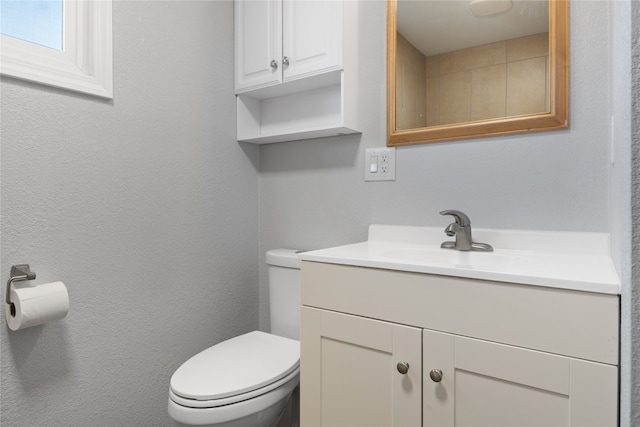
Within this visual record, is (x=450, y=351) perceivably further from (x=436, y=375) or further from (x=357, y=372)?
(x=357, y=372)

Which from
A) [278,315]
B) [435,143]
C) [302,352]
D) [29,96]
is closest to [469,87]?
[435,143]

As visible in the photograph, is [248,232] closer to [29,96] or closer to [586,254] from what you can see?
[29,96]

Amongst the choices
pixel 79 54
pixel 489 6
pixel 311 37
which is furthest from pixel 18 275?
pixel 489 6

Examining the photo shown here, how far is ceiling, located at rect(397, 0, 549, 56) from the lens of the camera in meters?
1.20

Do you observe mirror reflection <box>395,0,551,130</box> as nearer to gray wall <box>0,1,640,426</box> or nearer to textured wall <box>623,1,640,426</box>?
gray wall <box>0,1,640,426</box>

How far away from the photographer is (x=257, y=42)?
5.29 feet

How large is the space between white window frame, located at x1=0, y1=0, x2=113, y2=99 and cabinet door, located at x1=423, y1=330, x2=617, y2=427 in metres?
1.28

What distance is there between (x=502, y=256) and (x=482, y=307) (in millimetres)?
405

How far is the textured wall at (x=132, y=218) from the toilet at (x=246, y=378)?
0.85ft

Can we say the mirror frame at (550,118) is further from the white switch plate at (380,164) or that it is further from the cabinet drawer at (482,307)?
the cabinet drawer at (482,307)

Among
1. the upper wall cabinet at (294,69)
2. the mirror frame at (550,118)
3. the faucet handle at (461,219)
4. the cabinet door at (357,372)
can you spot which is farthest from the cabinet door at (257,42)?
the cabinet door at (357,372)

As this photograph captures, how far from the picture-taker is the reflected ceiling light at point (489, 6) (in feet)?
4.08

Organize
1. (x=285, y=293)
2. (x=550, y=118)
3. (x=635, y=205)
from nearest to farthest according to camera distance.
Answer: (x=635, y=205) → (x=550, y=118) → (x=285, y=293)

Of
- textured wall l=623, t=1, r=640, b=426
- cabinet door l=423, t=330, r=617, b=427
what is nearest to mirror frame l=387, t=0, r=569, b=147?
cabinet door l=423, t=330, r=617, b=427
